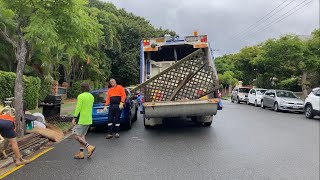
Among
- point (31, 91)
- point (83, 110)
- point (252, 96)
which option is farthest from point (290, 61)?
point (83, 110)

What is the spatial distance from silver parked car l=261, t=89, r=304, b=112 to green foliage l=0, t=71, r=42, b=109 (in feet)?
43.7

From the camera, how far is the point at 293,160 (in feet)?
26.6

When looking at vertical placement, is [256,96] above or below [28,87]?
below

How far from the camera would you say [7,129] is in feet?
24.8

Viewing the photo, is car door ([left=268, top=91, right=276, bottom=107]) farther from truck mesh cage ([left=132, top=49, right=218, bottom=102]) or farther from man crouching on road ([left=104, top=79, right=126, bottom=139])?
man crouching on road ([left=104, top=79, right=126, bottom=139])

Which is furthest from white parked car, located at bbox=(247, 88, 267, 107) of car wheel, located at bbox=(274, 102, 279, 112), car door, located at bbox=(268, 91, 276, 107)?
car wheel, located at bbox=(274, 102, 279, 112)

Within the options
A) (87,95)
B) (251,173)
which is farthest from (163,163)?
(87,95)

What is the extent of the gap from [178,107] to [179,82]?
3.64 feet

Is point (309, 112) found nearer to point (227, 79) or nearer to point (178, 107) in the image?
point (178, 107)

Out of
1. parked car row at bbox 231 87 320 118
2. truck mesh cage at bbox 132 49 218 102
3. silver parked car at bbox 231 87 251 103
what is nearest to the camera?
truck mesh cage at bbox 132 49 218 102

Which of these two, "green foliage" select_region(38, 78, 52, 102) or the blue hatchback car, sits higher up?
"green foliage" select_region(38, 78, 52, 102)

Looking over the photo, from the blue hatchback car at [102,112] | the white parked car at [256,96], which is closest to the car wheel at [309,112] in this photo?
the blue hatchback car at [102,112]

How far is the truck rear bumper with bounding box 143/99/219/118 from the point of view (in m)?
11.8

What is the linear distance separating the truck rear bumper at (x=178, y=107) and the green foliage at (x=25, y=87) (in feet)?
22.5
